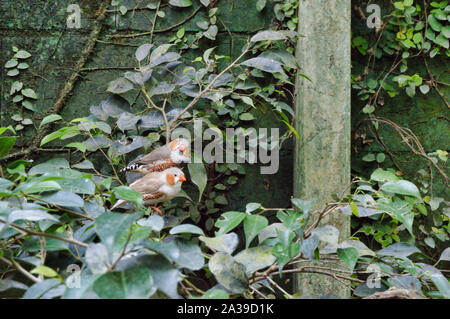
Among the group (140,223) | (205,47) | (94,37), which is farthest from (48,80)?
(140,223)

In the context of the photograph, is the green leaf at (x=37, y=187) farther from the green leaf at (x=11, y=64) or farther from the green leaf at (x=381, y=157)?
the green leaf at (x=381, y=157)

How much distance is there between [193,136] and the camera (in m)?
1.87

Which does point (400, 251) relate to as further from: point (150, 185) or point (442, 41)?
point (442, 41)

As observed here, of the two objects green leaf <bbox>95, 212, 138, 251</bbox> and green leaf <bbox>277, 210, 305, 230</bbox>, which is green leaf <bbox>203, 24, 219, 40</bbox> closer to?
green leaf <bbox>277, 210, 305, 230</bbox>

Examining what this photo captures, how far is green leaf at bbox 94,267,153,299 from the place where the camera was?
0.72m

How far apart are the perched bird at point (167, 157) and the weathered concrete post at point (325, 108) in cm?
48

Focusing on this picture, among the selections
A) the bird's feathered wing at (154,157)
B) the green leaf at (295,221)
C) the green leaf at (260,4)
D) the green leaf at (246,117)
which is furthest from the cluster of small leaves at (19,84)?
the green leaf at (295,221)

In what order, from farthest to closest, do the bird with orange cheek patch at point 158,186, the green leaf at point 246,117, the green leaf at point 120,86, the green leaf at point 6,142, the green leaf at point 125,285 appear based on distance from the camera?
the green leaf at point 246,117 → the green leaf at point 120,86 → the bird with orange cheek patch at point 158,186 → the green leaf at point 6,142 → the green leaf at point 125,285

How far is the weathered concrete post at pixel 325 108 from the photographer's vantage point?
65.9 inches

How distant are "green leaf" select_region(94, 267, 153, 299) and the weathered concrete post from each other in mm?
1031

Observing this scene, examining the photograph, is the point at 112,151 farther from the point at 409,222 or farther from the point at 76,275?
the point at 409,222

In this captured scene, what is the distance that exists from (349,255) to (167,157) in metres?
0.82

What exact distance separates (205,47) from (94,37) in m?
0.53
